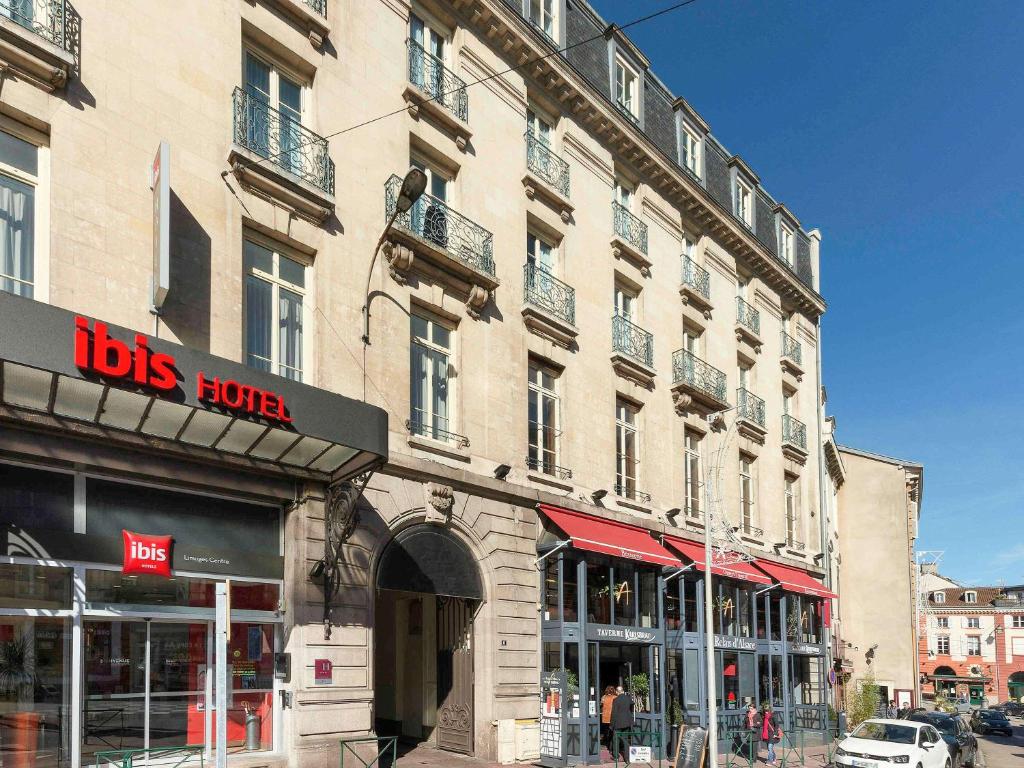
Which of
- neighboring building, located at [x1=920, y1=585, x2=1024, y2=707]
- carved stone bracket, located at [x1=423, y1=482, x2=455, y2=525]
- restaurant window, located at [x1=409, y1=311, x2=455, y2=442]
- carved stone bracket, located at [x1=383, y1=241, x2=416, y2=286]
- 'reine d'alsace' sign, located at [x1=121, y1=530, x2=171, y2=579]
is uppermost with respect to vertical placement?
carved stone bracket, located at [x1=383, y1=241, x2=416, y2=286]

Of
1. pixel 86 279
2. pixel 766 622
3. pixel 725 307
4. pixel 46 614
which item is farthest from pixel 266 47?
pixel 766 622

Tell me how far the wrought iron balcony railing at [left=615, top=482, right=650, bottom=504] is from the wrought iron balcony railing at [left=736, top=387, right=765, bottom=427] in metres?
6.68

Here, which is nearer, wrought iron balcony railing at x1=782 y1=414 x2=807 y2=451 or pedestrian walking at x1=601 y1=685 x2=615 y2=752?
pedestrian walking at x1=601 y1=685 x2=615 y2=752

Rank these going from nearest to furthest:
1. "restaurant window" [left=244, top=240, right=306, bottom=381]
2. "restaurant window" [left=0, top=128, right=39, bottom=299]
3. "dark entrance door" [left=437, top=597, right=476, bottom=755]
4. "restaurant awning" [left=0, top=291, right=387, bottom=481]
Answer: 1. "restaurant awning" [left=0, top=291, right=387, bottom=481]
2. "restaurant window" [left=0, top=128, right=39, bottom=299]
3. "restaurant window" [left=244, top=240, right=306, bottom=381]
4. "dark entrance door" [left=437, top=597, right=476, bottom=755]

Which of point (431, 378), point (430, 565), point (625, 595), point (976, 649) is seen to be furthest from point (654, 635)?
point (976, 649)

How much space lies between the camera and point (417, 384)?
19.6 metres

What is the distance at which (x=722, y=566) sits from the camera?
2797 centimetres

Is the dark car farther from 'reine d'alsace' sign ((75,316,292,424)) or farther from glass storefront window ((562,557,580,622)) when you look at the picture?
'reine d'alsace' sign ((75,316,292,424))

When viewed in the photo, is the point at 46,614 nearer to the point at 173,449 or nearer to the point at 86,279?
the point at 173,449

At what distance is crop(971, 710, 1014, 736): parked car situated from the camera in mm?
53906

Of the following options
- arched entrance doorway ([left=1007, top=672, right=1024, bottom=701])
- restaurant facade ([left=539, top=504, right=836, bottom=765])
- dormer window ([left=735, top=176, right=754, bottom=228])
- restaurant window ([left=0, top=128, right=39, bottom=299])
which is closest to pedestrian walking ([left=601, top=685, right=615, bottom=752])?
restaurant facade ([left=539, top=504, right=836, bottom=765])

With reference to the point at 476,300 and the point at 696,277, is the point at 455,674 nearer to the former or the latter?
the point at 476,300

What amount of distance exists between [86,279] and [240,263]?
8.82ft

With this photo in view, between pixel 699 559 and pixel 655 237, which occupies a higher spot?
pixel 655 237
